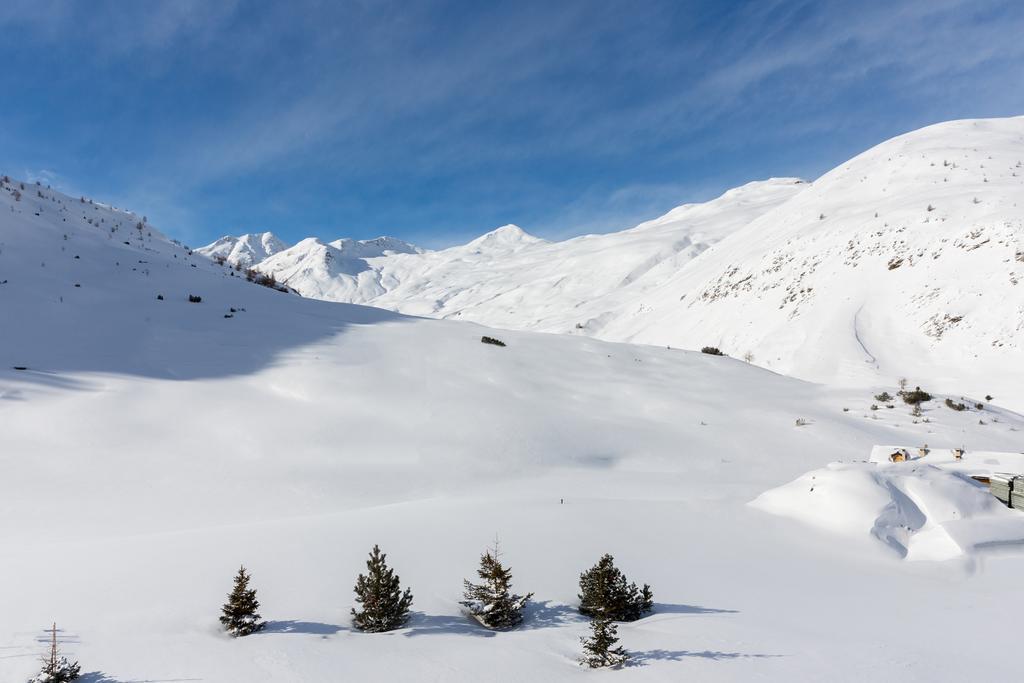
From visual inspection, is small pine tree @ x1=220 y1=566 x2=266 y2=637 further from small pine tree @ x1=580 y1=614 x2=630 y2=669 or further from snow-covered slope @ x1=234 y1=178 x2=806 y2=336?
snow-covered slope @ x1=234 y1=178 x2=806 y2=336

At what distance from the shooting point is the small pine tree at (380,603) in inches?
192

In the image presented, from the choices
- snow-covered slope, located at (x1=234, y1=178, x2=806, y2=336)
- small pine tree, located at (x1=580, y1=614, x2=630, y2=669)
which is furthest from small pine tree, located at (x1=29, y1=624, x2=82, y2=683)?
snow-covered slope, located at (x1=234, y1=178, x2=806, y2=336)

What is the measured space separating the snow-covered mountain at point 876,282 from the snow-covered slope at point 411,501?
8.04 m

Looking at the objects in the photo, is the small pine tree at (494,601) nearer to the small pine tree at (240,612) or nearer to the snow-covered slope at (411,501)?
the snow-covered slope at (411,501)

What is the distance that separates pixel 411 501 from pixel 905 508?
287 inches

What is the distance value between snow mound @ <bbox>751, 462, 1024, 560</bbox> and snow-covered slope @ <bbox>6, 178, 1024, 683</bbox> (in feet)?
0.88

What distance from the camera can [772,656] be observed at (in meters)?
4.39

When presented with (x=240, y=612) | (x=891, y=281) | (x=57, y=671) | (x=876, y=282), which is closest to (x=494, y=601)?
(x=240, y=612)

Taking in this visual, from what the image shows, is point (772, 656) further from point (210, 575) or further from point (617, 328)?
point (617, 328)

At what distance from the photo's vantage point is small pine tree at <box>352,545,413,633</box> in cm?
488

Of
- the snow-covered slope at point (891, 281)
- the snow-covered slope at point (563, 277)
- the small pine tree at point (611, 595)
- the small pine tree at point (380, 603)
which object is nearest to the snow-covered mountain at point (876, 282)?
the snow-covered slope at point (891, 281)

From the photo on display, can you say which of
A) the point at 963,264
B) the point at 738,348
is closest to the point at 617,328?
the point at 738,348

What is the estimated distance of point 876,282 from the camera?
28969 mm

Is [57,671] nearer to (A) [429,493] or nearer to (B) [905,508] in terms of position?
(A) [429,493]
